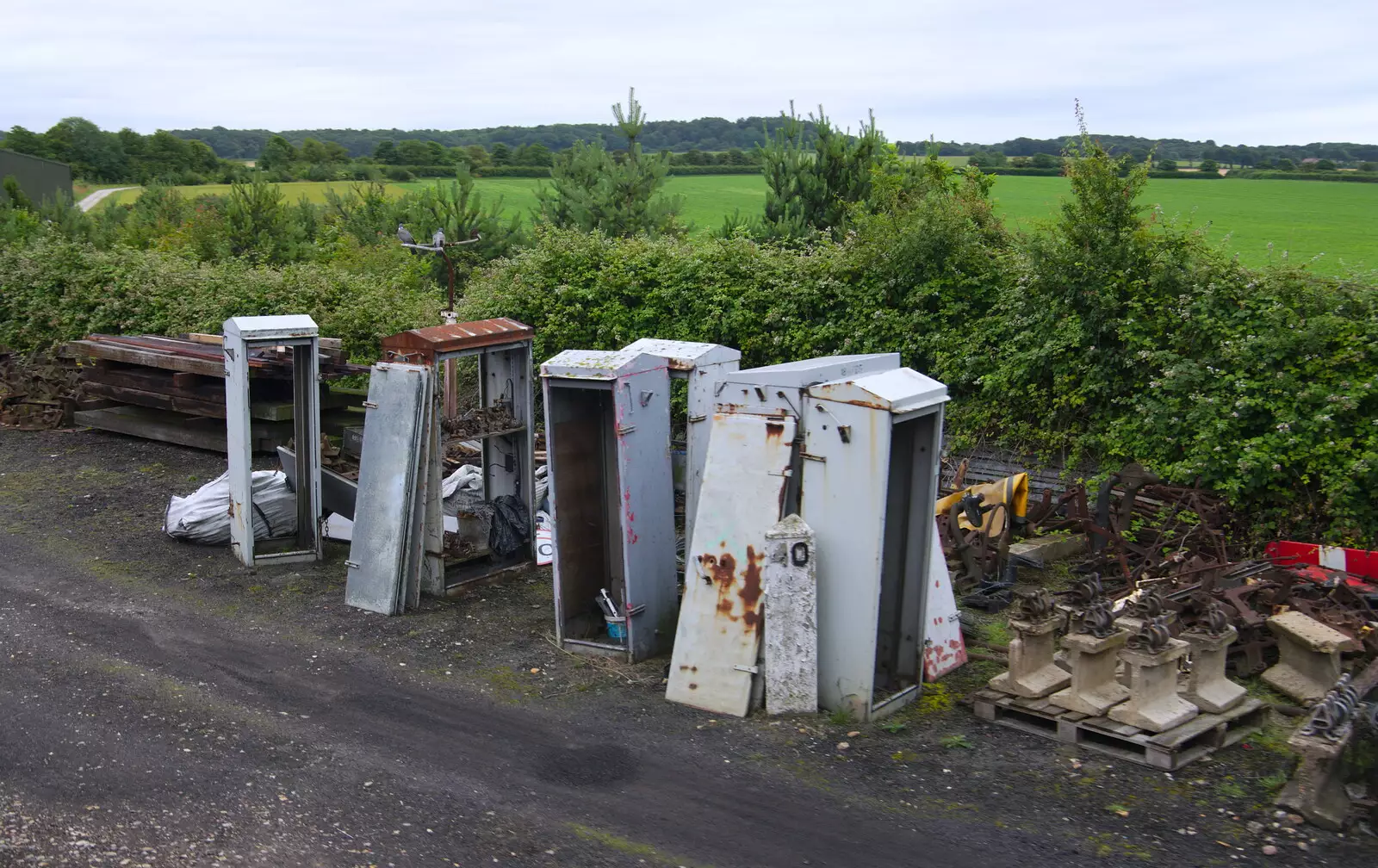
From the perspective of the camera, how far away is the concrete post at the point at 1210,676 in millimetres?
5566

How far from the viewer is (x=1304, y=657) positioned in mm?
6031

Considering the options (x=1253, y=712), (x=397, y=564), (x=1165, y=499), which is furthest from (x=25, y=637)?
(x=1165, y=499)

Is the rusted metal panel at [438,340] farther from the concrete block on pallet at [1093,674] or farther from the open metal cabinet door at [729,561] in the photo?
the concrete block on pallet at [1093,674]

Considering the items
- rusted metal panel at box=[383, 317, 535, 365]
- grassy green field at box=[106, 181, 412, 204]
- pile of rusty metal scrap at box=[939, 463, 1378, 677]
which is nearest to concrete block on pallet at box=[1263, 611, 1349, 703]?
pile of rusty metal scrap at box=[939, 463, 1378, 677]

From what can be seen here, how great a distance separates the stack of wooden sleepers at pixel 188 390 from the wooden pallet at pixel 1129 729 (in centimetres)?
708

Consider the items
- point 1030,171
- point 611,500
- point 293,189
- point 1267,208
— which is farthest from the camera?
point 293,189

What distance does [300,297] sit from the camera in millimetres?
14055

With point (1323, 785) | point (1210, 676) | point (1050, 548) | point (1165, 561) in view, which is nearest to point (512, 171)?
point (1050, 548)

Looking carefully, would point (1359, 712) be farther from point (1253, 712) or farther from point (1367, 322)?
point (1367, 322)

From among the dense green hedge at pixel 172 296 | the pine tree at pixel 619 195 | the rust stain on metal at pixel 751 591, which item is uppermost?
the pine tree at pixel 619 195

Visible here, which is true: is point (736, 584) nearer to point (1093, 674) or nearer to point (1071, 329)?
point (1093, 674)

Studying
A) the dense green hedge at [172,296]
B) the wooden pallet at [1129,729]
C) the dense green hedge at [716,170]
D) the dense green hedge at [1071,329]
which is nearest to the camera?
the wooden pallet at [1129,729]

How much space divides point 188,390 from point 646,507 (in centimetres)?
773

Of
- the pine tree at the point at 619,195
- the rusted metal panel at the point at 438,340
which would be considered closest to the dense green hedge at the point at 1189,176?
the pine tree at the point at 619,195
